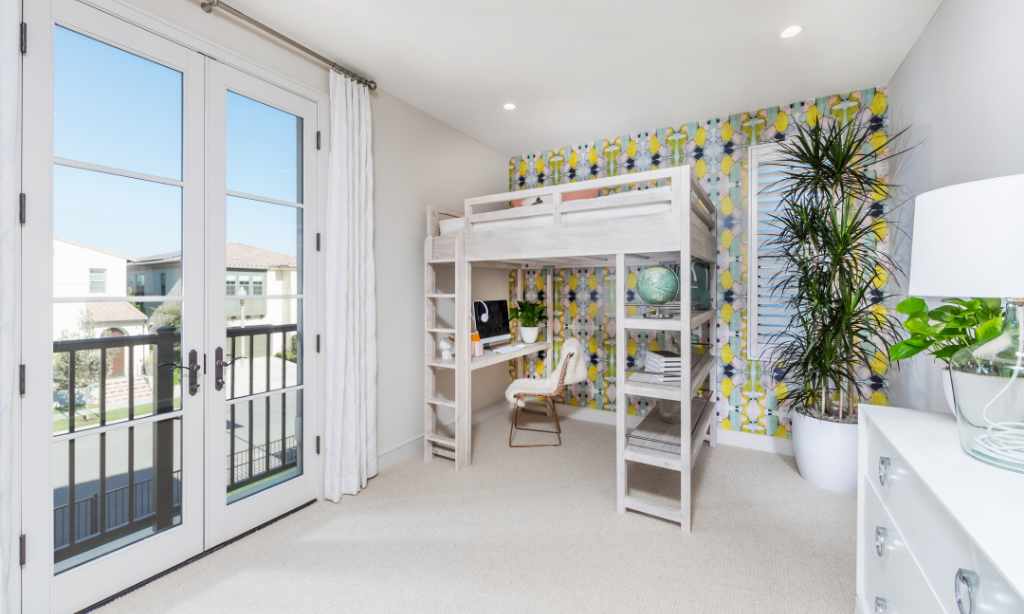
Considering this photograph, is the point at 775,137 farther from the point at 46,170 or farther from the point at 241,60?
the point at 46,170

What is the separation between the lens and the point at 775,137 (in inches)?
128

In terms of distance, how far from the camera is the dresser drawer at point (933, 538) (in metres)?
0.74

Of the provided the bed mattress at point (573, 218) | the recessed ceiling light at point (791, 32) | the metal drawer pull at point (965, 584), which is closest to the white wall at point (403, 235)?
the bed mattress at point (573, 218)

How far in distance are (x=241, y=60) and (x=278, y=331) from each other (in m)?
1.42

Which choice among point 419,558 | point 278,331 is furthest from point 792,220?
point 278,331

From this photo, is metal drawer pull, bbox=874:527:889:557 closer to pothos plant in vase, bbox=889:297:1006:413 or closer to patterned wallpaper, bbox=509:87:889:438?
pothos plant in vase, bbox=889:297:1006:413

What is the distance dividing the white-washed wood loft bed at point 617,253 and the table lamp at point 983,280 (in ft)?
3.76

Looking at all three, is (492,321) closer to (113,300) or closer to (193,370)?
(193,370)

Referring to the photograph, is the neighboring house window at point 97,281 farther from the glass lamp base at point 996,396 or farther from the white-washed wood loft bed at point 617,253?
the glass lamp base at point 996,396

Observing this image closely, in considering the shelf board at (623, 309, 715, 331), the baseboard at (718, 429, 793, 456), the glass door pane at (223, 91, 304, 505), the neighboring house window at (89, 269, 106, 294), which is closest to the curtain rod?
the glass door pane at (223, 91, 304, 505)

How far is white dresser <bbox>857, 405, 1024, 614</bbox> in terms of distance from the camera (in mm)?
738

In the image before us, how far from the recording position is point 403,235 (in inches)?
123

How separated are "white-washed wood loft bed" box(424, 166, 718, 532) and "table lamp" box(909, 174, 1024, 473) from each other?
1.15 m

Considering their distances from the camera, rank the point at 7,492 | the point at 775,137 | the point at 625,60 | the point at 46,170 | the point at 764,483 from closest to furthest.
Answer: the point at 7,492, the point at 46,170, the point at 625,60, the point at 764,483, the point at 775,137
